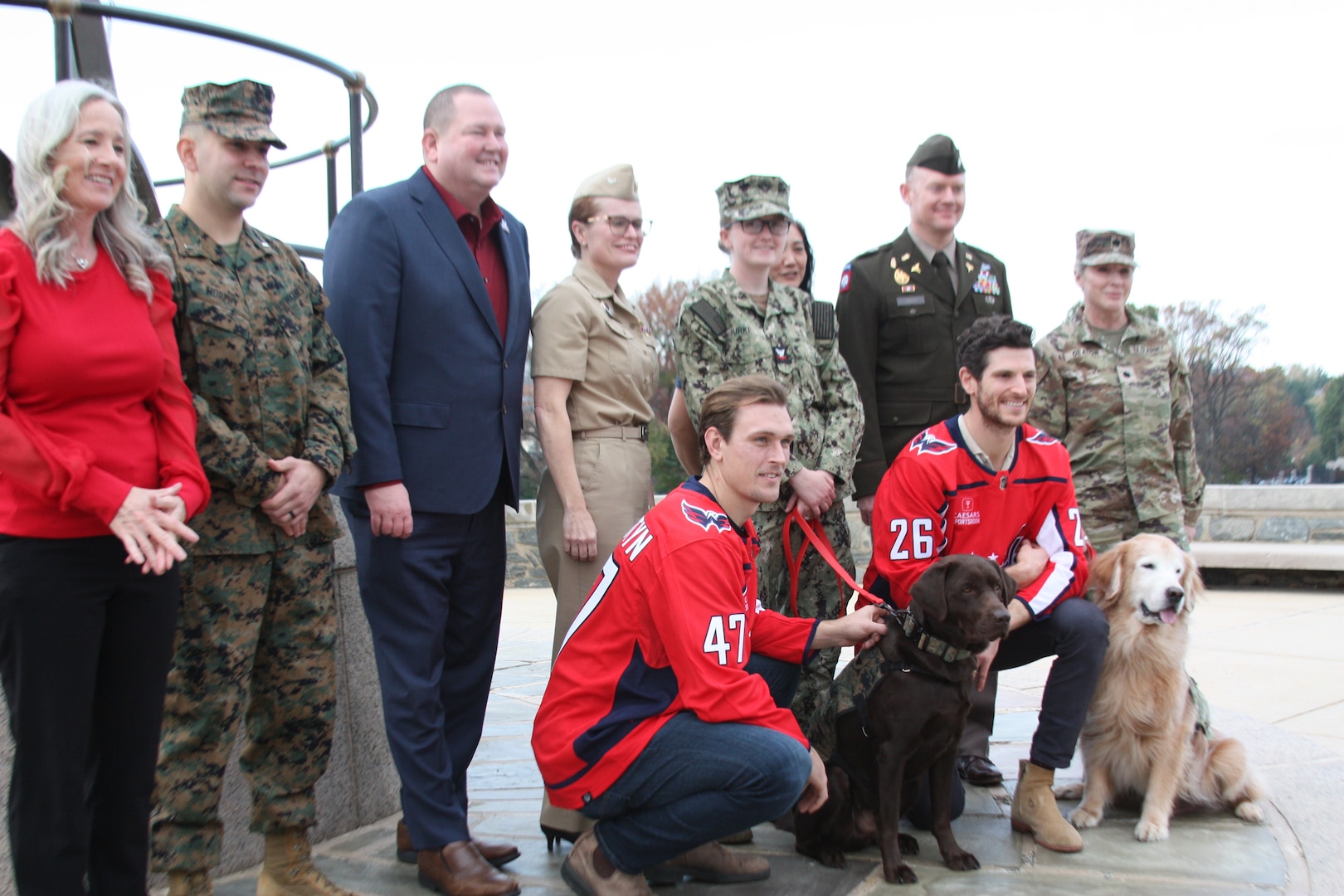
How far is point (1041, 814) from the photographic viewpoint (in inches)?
122

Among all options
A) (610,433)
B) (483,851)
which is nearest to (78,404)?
(610,433)

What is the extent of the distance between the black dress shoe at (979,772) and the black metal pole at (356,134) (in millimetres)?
3008

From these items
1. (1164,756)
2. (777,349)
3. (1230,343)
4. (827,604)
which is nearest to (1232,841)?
(1164,756)

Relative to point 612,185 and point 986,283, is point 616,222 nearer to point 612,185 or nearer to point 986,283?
point 612,185

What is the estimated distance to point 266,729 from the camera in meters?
2.59

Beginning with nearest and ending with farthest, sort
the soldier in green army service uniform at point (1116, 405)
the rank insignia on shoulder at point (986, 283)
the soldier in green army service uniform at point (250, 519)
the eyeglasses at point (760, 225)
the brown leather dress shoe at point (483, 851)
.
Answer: the soldier in green army service uniform at point (250, 519) → the brown leather dress shoe at point (483, 851) → the eyeglasses at point (760, 225) → the soldier in green army service uniform at point (1116, 405) → the rank insignia on shoulder at point (986, 283)

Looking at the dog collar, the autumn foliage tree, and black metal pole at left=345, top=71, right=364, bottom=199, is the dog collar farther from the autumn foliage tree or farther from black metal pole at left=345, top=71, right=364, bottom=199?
the autumn foliage tree

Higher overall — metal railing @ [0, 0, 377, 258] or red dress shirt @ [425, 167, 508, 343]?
metal railing @ [0, 0, 377, 258]

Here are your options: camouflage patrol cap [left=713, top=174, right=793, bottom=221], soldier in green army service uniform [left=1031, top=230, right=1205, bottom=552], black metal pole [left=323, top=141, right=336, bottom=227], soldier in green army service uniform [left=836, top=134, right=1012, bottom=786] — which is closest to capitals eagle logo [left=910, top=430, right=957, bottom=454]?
soldier in green army service uniform [left=836, top=134, right=1012, bottom=786]

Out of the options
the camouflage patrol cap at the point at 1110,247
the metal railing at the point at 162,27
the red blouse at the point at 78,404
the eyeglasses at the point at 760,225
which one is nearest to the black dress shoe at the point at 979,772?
the camouflage patrol cap at the point at 1110,247

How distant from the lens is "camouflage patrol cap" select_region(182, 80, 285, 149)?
241 cm

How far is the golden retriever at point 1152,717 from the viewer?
3.21m

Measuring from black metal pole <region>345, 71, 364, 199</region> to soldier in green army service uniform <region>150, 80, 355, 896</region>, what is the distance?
115cm

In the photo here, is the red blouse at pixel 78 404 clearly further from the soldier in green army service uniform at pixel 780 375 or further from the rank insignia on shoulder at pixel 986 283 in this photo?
the rank insignia on shoulder at pixel 986 283
